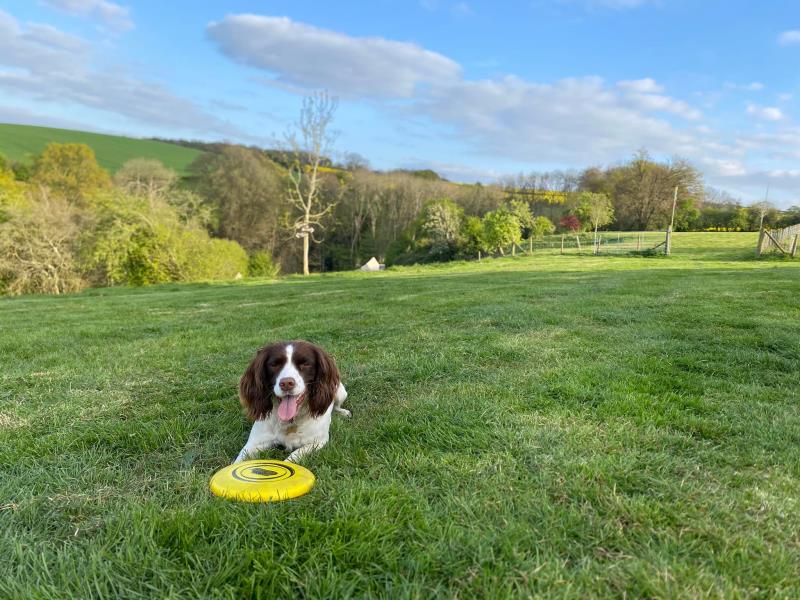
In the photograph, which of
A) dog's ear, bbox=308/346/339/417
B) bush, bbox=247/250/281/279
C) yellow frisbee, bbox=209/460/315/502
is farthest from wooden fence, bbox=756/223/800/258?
bush, bbox=247/250/281/279

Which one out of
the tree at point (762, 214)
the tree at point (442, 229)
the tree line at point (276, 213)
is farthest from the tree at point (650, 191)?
the tree at point (442, 229)

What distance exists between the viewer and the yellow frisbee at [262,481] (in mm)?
2227

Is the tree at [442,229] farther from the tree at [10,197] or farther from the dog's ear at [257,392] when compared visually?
the dog's ear at [257,392]

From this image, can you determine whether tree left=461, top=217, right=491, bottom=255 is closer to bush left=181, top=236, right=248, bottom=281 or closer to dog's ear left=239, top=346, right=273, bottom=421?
bush left=181, top=236, right=248, bottom=281

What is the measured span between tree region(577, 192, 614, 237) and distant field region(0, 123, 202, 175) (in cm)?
4462

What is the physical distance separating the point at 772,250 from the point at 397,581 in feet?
95.1

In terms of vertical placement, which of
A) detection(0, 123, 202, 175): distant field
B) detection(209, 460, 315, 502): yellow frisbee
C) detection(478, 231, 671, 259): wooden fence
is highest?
detection(0, 123, 202, 175): distant field

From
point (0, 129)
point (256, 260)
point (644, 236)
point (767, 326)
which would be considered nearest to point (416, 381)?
point (767, 326)

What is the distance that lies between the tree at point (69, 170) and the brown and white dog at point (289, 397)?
145 ft

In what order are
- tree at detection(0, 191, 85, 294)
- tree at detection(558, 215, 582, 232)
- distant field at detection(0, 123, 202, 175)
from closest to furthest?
1. tree at detection(0, 191, 85, 294)
2. tree at detection(558, 215, 582, 232)
3. distant field at detection(0, 123, 202, 175)

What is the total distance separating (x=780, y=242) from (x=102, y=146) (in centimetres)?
7258

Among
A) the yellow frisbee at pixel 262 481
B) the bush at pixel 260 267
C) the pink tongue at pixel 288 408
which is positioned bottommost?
the bush at pixel 260 267

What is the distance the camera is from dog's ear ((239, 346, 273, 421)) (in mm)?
3186

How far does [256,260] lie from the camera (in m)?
37.8
